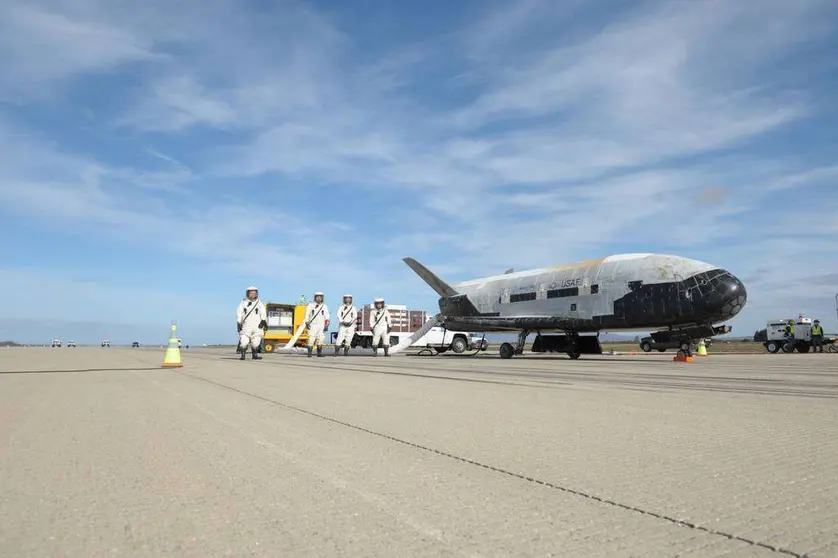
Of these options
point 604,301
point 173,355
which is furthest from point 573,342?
point 173,355

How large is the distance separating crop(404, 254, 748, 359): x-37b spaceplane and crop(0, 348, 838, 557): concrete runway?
42.2 ft

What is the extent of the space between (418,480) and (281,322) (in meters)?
33.6

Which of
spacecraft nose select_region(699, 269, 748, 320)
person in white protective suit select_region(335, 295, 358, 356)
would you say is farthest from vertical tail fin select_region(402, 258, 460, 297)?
spacecraft nose select_region(699, 269, 748, 320)

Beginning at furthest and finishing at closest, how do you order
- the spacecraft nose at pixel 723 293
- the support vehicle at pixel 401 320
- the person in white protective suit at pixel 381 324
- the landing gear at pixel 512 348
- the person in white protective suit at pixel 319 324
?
the support vehicle at pixel 401 320 < the person in white protective suit at pixel 381 324 < the landing gear at pixel 512 348 < the person in white protective suit at pixel 319 324 < the spacecraft nose at pixel 723 293

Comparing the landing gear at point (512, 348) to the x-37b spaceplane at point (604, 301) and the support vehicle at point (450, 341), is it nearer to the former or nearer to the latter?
the x-37b spaceplane at point (604, 301)

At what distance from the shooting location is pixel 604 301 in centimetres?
1947

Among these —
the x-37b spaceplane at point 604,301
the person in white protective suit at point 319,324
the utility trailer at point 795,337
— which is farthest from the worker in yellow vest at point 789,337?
the person in white protective suit at point 319,324

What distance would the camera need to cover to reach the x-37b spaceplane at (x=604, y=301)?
1738cm

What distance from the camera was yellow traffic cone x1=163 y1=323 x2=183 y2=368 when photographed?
12.3 m

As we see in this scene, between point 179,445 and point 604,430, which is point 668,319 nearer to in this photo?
point 604,430

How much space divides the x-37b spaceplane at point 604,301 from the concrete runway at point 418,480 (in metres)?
12.9

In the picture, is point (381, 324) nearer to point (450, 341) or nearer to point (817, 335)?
point (450, 341)

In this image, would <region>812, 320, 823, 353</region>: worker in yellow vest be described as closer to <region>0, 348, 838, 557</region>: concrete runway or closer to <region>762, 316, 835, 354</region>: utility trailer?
<region>762, 316, 835, 354</region>: utility trailer

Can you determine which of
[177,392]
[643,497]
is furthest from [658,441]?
[177,392]
